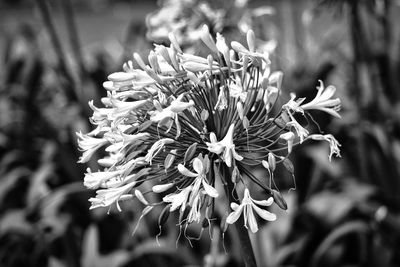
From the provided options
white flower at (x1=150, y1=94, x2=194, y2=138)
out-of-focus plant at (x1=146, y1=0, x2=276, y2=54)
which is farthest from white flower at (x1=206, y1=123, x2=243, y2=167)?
out-of-focus plant at (x1=146, y1=0, x2=276, y2=54)

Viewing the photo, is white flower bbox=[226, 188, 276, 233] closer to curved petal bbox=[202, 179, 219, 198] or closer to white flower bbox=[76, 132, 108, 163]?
curved petal bbox=[202, 179, 219, 198]

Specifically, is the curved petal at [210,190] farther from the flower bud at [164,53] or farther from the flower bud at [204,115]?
the flower bud at [164,53]

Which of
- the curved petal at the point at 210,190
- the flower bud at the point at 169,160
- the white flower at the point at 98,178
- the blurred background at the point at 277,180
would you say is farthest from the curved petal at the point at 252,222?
the blurred background at the point at 277,180

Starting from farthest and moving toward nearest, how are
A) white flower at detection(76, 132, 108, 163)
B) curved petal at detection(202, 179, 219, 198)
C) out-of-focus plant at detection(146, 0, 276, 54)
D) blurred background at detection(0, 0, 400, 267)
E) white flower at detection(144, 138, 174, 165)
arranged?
blurred background at detection(0, 0, 400, 267) → out-of-focus plant at detection(146, 0, 276, 54) → white flower at detection(76, 132, 108, 163) → white flower at detection(144, 138, 174, 165) → curved petal at detection(202, 179, 219, 198)

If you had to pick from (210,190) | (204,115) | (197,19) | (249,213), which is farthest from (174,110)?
(197,19)

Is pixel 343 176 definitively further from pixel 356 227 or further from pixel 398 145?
pixel 356 227

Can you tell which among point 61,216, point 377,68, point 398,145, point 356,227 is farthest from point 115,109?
point 377,68

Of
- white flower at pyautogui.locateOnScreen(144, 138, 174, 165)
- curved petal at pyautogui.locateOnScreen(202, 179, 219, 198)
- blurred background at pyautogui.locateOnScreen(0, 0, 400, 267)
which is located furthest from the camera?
blurred background at pyautogui.locateOnScreen(0, 0, 400, 267)

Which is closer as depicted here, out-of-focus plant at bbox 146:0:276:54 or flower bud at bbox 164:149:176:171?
flower bud at bbox 164:149:176:171

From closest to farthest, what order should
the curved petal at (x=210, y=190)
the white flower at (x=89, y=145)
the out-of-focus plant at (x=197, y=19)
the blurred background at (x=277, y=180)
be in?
the curved petal at (x=210, y=190), the white flower at (x=89, y=145), the out-of-focus plant at (x=197, y=19), the blurred background at (x=277, y=180)

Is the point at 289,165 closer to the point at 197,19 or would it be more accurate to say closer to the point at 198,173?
the point at 198,173
